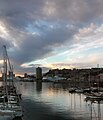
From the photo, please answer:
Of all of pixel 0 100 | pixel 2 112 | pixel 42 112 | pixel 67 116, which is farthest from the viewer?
pixel 0 100

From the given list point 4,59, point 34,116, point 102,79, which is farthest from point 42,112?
point 102,79

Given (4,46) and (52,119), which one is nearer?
(52,119)

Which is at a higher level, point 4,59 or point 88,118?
point 4,59

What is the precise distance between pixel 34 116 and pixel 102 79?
5880 inches

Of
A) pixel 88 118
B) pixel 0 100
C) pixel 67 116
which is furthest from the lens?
pixel 0 100

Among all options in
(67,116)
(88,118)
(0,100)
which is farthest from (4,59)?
(88,118)

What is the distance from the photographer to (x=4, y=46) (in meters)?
60.1

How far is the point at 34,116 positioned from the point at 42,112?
4.95 m

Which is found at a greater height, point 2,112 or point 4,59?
point 4,59

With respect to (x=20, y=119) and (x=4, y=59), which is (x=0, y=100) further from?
(x=20, y=119)

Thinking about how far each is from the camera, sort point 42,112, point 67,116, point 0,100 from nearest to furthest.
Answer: point 67,116, point 42,112, point 0,100

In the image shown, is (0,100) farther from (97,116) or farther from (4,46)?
(97,116)

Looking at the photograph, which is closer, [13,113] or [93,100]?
[13,113]

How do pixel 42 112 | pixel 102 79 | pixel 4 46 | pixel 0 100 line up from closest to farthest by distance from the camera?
pixel 42 112
pixel 0 100
pixel 4 46
pixel 102 79
